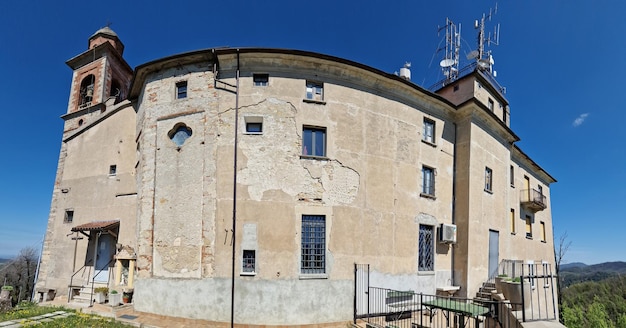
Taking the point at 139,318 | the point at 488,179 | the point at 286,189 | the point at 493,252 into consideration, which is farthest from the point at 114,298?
the point at 488,179

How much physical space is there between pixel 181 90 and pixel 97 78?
14860 millimetres

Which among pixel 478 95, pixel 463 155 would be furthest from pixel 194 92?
pixel 478 95

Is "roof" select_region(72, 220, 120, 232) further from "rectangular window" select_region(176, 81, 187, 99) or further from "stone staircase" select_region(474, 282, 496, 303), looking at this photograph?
"stone staircase" select_region(474, 282, 496, 303)

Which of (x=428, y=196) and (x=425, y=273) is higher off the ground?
(x=428, y=196)

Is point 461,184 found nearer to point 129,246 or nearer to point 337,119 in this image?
point 337,119

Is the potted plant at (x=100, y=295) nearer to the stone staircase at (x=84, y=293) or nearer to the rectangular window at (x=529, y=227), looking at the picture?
the stone staircase at (x=84, y=293)

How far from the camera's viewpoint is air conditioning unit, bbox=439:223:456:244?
1541 centimetres

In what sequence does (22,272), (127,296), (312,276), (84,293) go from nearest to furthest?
(312,276) → (127,296) → (84,293) → (22,272)

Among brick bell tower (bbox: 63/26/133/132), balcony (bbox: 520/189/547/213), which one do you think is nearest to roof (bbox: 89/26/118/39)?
brick bell tower (bbox: 63/26/133/132)

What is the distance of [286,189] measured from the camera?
1255 cm

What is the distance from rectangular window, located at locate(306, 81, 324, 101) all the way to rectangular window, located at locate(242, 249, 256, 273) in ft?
20.9

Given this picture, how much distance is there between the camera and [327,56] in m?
13.4

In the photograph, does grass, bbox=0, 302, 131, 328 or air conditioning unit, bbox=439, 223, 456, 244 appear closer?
grass, bbox=0, 302, 131, 328

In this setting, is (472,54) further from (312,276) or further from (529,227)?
(312,276)
